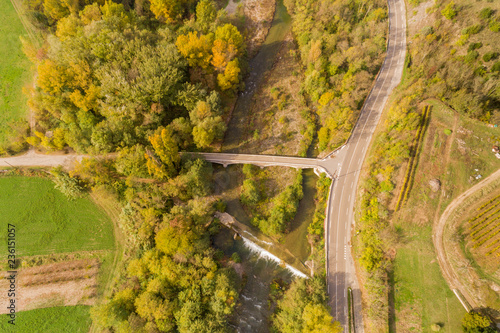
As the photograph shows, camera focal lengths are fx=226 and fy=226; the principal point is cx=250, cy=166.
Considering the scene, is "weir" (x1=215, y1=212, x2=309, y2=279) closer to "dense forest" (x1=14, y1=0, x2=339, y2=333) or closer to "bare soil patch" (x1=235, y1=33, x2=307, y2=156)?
"dense forest" (x1=14, y1=0, x2=339, y2=333)

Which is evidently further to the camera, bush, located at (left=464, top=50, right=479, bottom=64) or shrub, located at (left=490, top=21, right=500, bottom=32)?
bush, located at (left=464, top=50, right=479, bottom=64)

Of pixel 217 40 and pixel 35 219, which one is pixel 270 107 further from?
pixel 35 219

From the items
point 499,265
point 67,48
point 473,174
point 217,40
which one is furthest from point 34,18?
point 499,265

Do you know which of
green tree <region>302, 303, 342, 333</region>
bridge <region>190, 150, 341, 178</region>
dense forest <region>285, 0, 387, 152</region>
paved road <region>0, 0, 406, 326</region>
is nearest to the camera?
green tree <region>302, 303, 342, 333</region>

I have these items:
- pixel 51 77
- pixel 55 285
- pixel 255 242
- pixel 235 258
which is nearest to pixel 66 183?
pixel 55 285

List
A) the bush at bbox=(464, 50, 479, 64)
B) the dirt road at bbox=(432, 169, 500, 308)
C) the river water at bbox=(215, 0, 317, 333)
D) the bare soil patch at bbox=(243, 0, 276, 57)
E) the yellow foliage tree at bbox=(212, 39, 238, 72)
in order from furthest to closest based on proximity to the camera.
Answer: the bare soil patch at bbox=(243, 0, 276, 57)
the yellow foliage tree at bbox=(212, 39, 238, 72)
the bush at bbox=(464, 50, 479, 64)
the river water at bbox=(215, 0, 317, 333)
the dirt road at bbox=(432, 169, 500, 308)

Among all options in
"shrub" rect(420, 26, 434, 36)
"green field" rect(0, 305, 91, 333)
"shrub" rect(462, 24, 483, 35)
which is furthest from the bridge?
"shrub" rect(462, 24, 483, 35)

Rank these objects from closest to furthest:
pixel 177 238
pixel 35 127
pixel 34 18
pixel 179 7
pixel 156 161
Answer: pixel 177 238, pixel 156 161, pixel 35 127, pixel 34 18, pixel 179 7

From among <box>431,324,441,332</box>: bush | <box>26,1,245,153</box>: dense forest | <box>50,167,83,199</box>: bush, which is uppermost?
<box>26,1,245,153</box>: dense forest
